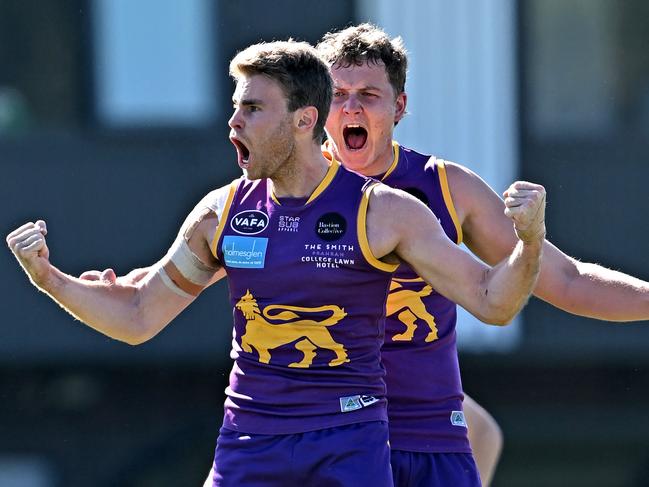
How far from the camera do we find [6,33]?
31.5 ft

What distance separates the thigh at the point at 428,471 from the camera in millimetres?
A: 3988

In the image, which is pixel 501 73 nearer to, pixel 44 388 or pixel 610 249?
pixel 610 249

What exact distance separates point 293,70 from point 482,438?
5.46 ft

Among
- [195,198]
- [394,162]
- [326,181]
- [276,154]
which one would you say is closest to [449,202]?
[394,162]

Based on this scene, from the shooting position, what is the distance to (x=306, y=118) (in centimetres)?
383

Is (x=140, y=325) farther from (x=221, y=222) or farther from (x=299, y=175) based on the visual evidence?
(x=299, y=175)

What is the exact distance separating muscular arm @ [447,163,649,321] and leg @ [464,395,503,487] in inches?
27.5

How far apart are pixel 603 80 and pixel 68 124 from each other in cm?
358

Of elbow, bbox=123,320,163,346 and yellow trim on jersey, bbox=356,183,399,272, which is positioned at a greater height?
yellow trim on jersey, bbox=356,183,399,272

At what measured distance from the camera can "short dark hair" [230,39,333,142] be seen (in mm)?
3783

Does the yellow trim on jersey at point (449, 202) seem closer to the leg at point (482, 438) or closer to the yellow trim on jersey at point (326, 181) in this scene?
the yellow trim on jersey at point (326, 181)

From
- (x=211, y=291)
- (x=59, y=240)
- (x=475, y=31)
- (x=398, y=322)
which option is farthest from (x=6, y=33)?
(x=398, y=322)

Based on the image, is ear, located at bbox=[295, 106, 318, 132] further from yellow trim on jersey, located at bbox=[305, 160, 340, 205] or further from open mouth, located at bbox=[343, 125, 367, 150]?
open mouth, located at bbox=[343, 125, 367, 150]

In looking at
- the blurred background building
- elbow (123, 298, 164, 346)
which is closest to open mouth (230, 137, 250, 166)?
elbow (123, 298, 164, 346)
